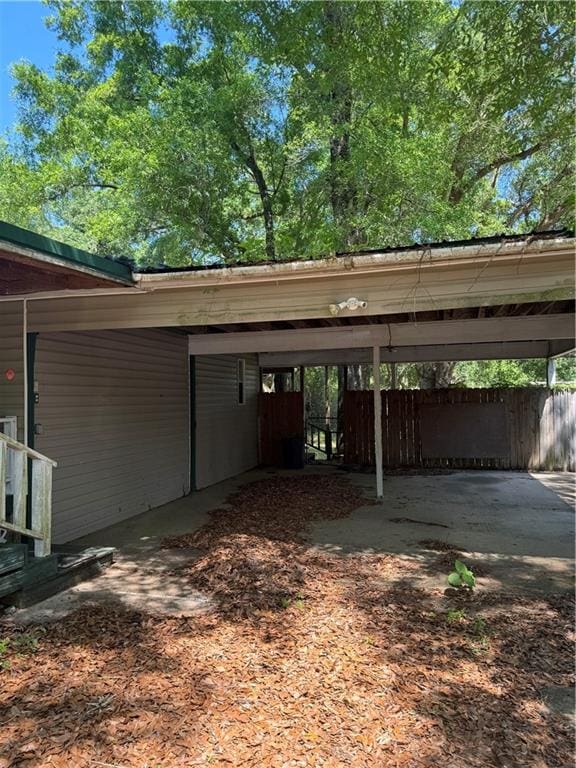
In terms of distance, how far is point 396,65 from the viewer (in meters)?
7.23

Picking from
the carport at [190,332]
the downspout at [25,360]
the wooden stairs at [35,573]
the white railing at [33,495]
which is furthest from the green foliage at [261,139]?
the wooden stairs at [35,573]

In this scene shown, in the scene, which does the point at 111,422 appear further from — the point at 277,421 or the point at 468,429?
the point at 468,429

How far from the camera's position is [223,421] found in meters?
11.0

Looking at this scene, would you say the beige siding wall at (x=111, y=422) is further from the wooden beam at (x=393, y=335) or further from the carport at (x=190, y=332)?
the wooden beam at (x=393, y=335)

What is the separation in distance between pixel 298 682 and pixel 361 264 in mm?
3158

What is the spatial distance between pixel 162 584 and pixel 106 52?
51.7ft

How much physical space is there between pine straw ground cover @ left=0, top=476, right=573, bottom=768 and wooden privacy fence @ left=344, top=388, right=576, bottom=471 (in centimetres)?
823

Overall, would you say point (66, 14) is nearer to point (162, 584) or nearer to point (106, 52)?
point (106, 52)

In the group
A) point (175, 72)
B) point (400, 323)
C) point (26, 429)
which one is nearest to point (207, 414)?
point (400, 323)

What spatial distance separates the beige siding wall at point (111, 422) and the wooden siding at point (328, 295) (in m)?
0.74

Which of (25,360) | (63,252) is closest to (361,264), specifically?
(63,252)

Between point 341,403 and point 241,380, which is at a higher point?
point 241,380

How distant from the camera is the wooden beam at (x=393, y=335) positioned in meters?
7.57

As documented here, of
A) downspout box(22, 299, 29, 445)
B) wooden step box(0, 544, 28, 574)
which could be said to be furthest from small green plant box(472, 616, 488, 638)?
downspout box(22, 299, 29, 445)
